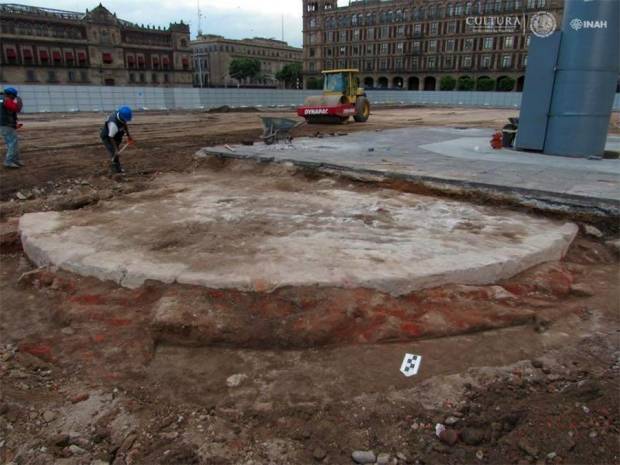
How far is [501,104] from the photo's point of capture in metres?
47.8

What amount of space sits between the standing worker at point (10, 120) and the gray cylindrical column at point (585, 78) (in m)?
11.2

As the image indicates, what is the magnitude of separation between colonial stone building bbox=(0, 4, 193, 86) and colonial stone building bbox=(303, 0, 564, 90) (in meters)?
29.5

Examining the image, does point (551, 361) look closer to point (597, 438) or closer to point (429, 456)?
point (597, 438)

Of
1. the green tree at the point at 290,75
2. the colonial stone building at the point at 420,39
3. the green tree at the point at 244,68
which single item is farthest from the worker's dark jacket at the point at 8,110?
the green tree at the point at 244,68

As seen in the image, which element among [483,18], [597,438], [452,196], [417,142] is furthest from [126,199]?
[483,18]

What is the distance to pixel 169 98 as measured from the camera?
35.0m

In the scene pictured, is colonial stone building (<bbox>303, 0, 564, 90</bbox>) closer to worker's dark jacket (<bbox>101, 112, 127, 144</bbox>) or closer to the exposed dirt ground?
worker's dark jacket (<bbox>101, 112, 127, 144</bbox>)

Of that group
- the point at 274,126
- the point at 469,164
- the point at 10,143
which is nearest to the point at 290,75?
the point at 274,126

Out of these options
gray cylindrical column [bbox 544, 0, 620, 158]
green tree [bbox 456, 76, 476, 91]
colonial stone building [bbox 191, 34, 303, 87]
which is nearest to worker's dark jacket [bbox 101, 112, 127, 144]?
gray cylindrical column [bbox 544, 0, 620, 158]

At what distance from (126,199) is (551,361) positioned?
20.5 feet

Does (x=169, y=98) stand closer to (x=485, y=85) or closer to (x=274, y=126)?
(x=274, y=126)

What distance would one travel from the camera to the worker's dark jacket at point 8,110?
9.79 m

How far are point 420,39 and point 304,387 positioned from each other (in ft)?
281

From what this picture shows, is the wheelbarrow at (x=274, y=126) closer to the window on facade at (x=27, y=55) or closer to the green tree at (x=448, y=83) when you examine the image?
the window on facade at (x=27, y=55)
